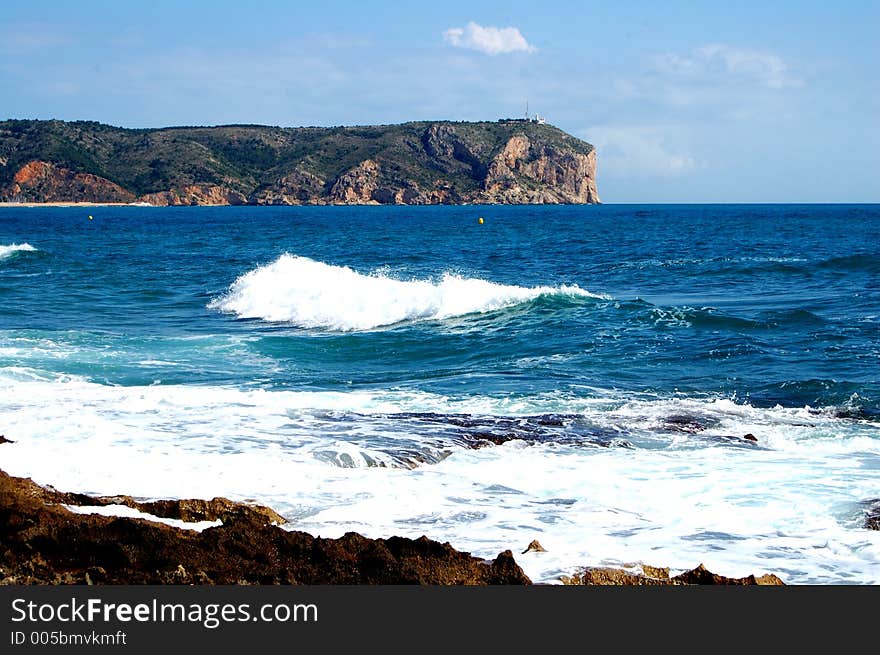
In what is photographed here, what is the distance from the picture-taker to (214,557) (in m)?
5.34

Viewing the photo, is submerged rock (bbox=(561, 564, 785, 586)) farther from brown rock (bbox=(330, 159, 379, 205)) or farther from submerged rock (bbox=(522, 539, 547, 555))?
brown rock (bbox=(330, 159, 379, 205))

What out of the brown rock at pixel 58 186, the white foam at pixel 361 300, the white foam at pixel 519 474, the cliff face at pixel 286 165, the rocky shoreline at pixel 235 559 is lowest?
the white foam at pixel 519 474

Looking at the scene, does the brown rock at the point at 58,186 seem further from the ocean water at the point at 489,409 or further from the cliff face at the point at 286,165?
the ocean water at the point at 489,409

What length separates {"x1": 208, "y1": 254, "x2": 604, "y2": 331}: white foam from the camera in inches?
854

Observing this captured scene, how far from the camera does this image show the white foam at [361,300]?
71.2ft

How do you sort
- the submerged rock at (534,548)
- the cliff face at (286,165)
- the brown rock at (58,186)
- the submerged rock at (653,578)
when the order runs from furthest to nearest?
the cliff face at (286,165)
the brown rock at (58,186)
the submerged rock at (534,548)
the submerged rock at (653,578)

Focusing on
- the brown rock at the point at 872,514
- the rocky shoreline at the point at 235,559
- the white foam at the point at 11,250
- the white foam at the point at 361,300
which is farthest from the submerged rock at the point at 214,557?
the white foam at the point at 11,250

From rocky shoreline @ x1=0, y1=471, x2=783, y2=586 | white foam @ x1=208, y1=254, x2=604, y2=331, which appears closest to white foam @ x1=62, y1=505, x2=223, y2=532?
rocky shoreline @ x1=0, y1=471, x2=783, y2=586

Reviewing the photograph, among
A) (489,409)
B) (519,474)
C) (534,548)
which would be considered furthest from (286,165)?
(534,548)

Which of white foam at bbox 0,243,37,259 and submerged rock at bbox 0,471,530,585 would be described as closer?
submerged rock at bbox 0,471,530,585

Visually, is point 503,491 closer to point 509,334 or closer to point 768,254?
point 509,334

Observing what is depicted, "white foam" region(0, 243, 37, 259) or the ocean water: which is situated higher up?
"white foam" region(0, 243, 37, 259)

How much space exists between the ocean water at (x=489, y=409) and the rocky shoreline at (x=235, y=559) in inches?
19.1

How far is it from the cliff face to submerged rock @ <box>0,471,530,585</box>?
16168 centimetres
